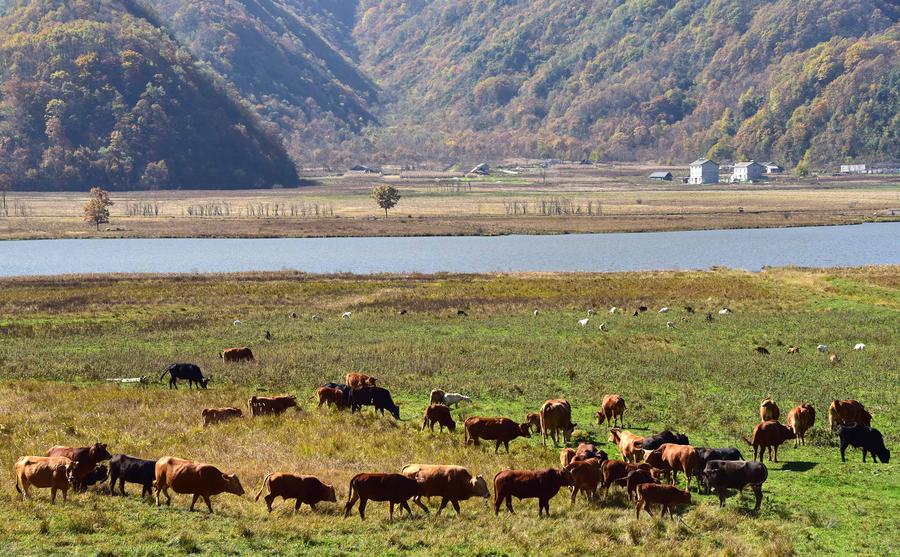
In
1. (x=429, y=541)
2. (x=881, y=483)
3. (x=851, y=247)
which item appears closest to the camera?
(x=429, y=541)

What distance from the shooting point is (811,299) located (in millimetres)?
52562

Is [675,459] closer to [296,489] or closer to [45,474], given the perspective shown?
[296,489]

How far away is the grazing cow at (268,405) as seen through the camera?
80.3 ft

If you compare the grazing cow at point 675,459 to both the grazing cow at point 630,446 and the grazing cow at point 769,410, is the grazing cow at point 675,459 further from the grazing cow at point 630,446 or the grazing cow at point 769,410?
the grazing cow at point 769,410

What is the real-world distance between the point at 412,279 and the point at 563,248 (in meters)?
33.9

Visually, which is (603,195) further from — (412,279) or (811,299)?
(811,299)

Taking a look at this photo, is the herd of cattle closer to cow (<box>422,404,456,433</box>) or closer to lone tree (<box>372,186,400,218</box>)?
cow (<box>422,404,456,433</box>)

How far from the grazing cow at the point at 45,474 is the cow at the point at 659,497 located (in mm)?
Result: 9622

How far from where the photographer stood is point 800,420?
22453mm

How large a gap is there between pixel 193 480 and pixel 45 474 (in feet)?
8.16

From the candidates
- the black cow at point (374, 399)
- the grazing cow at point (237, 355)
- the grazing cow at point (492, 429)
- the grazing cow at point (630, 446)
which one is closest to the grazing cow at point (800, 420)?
the grazing cow at point (630, 446)

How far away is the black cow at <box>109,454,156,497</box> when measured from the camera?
1717 centimetres

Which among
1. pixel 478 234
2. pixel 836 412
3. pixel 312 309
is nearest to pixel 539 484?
pixel 836 412

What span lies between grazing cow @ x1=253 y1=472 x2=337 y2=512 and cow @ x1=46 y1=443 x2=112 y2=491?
325cm
